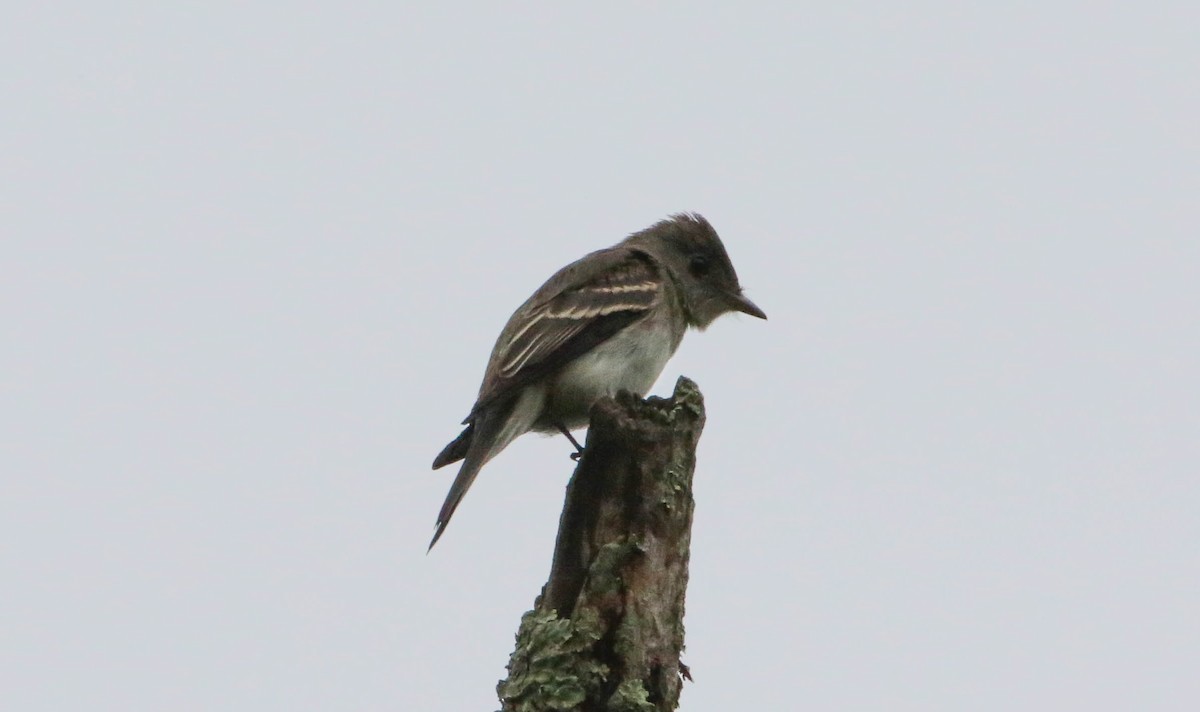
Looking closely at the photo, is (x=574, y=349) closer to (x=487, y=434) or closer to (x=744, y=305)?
(x=487, y=434)

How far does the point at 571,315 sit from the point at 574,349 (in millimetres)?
317

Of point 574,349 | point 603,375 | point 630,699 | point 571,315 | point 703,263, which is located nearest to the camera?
A: point 630,699

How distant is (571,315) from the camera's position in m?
9.67

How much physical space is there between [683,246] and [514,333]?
230 centimetres

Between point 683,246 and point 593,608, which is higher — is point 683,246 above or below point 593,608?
above

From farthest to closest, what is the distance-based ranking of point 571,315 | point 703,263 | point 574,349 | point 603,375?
point 703,263
point 571,315
point 603,375
point 574,349

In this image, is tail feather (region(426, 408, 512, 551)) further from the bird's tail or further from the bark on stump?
the bark on stump

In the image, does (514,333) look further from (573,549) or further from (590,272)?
(573,549)

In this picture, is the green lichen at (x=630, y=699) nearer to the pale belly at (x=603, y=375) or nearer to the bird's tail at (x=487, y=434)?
the bird's tail at (x=487, y=434)

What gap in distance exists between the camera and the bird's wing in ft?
30.3

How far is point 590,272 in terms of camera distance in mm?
10117

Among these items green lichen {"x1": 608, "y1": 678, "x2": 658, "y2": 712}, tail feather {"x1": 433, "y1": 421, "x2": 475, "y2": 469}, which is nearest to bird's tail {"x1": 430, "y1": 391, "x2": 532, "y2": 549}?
tail feather {"x1": 433, "y1": 421, "x2": 475, "y2": 469}

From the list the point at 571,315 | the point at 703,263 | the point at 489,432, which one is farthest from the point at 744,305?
the point at 489,432

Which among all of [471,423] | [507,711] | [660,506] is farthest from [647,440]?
[471,423]
